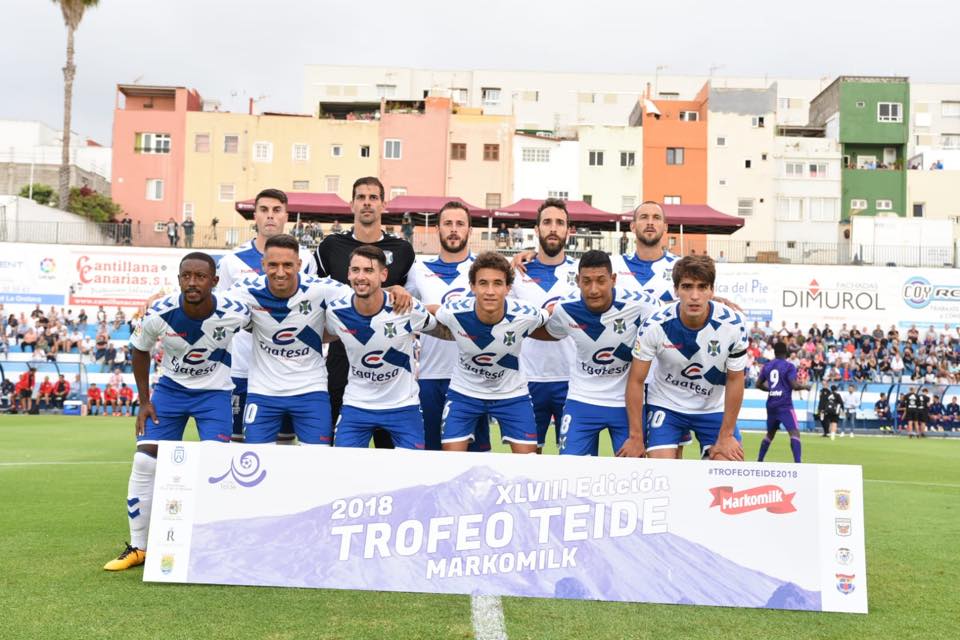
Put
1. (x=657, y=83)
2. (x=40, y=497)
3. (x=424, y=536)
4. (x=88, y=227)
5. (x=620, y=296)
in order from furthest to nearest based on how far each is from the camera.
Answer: (x=657, y=83), (x=88, y=227), (x=40, y=497), (x=620, y=296), (x=424, y=536)

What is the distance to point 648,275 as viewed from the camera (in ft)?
26.3

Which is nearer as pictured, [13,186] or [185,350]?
[185,350]

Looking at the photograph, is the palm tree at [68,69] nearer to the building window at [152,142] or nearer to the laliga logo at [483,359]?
the building window at [152,142]

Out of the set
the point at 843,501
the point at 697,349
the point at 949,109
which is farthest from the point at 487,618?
the point at 949,109

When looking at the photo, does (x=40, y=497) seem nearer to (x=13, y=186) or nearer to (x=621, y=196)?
(x=621, y=196)

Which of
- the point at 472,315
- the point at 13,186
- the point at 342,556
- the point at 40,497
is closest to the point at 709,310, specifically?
the point at 472,315

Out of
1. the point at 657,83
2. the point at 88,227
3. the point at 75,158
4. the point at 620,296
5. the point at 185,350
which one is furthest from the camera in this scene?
the point at 657,83

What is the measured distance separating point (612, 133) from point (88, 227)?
29.7 meters

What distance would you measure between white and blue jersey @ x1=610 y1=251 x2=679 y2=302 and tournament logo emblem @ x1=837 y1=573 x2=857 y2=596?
10.4ft

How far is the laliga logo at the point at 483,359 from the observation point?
22.8 ft

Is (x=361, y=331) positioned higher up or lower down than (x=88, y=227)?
lower down

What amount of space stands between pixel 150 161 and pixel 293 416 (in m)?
45.8

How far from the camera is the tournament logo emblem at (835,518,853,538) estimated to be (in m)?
5.25

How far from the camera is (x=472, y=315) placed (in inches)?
271
